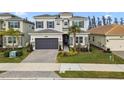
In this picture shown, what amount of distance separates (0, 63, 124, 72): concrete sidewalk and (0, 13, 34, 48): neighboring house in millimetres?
9914

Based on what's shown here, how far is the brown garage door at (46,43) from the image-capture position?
1261 inches

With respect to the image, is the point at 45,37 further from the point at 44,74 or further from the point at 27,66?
the point at 44,74

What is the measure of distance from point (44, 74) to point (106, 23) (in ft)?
40.5

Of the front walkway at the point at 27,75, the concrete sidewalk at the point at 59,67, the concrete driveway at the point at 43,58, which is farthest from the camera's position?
the concrete driveway at the point at 43,58

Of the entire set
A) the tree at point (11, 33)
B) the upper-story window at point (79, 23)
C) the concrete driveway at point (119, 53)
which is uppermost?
the upper-story window at point (79, 23)

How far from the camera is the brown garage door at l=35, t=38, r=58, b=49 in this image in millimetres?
32031

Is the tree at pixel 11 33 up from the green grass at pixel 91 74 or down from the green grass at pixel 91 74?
up

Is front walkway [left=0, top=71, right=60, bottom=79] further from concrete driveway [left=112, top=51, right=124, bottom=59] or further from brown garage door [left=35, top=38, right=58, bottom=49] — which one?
brown garage door [left=35, top=38, right=58, bottom=49]

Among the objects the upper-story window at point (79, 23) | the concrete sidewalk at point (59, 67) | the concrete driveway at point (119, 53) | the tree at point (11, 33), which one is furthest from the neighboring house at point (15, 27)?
the concrete driveway at point (119, 53)

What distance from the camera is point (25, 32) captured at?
34.1m

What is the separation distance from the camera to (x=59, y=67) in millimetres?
20766

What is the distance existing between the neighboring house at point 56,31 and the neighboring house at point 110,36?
147 centimetres

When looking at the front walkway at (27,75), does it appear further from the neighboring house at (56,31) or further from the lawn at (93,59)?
the neighboring house at (56,31)
